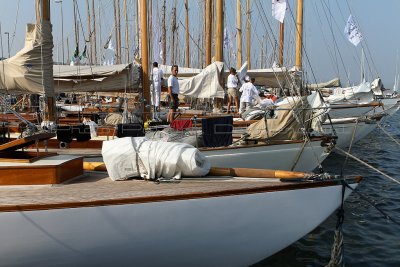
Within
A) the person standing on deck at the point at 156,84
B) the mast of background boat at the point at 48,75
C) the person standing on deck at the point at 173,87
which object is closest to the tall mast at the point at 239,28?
the person standing on deck at the point at 156,84

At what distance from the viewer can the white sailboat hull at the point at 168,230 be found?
4215mm

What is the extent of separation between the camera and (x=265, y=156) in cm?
880

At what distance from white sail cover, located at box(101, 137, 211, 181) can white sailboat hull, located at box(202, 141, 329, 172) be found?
307 centimetres

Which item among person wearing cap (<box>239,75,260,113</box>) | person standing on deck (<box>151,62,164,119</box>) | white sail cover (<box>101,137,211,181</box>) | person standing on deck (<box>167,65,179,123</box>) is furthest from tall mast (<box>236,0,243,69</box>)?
white sail cover (<box>101,137,211,181</box>)

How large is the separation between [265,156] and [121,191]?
4685mm

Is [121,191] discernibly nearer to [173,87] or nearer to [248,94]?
[173,87]

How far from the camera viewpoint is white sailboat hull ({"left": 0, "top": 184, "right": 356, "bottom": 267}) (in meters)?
4.21

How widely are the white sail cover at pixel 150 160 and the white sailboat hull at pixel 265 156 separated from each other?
3070 millimetres

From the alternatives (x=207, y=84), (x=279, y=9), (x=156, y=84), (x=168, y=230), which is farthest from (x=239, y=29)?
(x=168, y=230)

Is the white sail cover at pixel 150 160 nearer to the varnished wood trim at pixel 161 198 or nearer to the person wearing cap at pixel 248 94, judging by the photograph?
the varnished wood trim at pixel 161 198

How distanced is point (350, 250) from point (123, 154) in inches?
154

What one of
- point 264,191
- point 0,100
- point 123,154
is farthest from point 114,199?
point 0,100

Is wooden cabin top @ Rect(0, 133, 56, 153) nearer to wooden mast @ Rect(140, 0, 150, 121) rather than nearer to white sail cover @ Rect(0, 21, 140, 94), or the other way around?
white sail cover @ Rect(0, 21, 140, 94)

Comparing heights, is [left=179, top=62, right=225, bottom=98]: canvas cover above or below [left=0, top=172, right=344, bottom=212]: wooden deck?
above
